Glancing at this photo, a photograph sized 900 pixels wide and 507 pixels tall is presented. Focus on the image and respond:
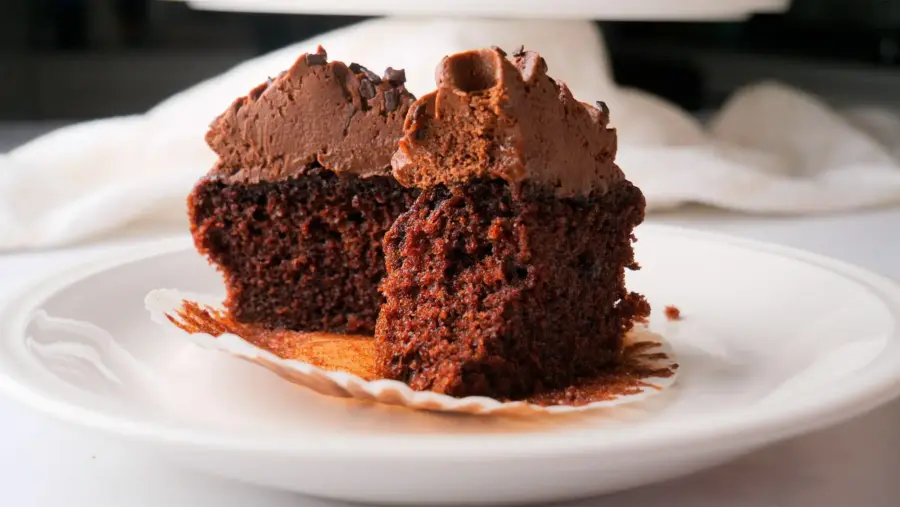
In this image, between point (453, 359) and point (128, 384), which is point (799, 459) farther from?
point (128, 384)

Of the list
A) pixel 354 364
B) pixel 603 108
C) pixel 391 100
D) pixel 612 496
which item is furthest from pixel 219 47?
pixel 612 496

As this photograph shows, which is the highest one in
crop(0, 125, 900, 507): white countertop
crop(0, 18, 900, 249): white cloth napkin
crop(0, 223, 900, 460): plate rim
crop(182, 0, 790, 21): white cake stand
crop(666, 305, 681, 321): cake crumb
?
crop(182, 0, 790, 21): white cake stand

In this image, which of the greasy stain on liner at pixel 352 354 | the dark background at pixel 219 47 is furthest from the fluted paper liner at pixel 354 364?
the dark background at pixel 219 47

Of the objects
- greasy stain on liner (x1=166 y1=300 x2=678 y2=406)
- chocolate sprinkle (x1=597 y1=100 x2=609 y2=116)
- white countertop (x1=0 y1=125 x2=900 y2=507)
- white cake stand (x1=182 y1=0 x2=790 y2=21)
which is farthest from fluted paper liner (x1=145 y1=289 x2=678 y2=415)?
white cake stand (x1=182 y1=0 x2=790 y2=21)

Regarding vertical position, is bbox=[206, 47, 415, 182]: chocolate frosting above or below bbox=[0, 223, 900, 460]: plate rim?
above

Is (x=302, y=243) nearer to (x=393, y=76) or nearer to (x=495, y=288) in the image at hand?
(x=393, y=76)

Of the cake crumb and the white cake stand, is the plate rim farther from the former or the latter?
the white cake stand

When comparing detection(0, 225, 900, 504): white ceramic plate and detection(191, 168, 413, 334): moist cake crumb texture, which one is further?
detection(191, 168, 413, 334): moist cake crumb texture

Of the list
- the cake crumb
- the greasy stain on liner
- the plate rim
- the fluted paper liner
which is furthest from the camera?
the cake crumb

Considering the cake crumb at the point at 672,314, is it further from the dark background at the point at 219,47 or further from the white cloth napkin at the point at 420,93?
the dark background at the point at 219,47
